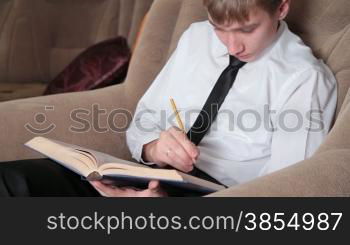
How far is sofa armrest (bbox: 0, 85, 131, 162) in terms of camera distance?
1421 millimetres

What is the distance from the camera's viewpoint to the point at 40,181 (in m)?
1.18

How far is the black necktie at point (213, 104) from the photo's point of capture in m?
1.37

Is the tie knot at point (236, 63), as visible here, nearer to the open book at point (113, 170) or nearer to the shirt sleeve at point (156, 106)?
the shirt sleeve at point (156, 106)

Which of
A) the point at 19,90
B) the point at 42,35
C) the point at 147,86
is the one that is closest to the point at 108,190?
the point at 147,86

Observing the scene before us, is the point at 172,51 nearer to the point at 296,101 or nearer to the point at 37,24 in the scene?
the point at 296,101

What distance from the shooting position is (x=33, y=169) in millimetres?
1210

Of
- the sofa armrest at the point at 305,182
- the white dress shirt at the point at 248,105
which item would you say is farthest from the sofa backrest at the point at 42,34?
the sofa armrest at the point at 305,182

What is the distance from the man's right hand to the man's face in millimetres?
231

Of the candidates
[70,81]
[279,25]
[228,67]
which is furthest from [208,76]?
[70,81]

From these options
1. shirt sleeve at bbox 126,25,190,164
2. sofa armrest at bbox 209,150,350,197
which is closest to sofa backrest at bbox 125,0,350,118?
shirt sleeve at bbox 126,25,190,164

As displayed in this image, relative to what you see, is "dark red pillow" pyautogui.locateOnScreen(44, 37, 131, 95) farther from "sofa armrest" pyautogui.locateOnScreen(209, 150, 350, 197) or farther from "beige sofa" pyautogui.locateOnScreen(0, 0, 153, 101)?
"sofa armrest" pyautogui.locateOnScreen(209, 150, 350, 197)

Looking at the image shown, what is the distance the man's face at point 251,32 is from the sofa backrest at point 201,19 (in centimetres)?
18

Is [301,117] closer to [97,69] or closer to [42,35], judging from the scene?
[97,69]

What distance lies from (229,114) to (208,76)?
0.13m
